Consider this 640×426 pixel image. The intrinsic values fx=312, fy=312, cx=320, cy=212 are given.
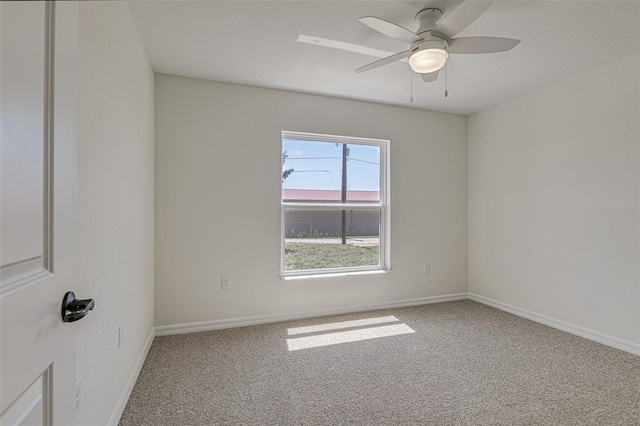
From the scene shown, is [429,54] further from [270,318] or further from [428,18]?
[270,318]

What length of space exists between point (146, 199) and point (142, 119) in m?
0.62

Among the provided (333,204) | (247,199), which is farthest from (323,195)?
(247,199)

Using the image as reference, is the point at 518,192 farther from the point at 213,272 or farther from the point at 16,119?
the point at 16,119

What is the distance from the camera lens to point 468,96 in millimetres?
3453

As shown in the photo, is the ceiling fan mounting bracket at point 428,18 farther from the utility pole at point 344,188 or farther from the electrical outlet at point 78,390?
the electrical outlet at point 78,390

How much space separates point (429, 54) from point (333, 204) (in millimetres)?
1936

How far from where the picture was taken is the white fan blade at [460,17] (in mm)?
1609

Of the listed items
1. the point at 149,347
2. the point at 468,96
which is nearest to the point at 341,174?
the point at 468,96

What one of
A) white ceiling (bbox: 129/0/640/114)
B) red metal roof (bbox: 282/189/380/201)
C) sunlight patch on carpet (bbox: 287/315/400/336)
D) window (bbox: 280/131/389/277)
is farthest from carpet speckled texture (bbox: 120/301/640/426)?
white ceiling (bbox: 129/0/640/114)

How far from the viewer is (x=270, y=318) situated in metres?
3.21

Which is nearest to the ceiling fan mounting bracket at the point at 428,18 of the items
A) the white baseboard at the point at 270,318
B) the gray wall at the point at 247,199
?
the gray wall at the point at 247,199

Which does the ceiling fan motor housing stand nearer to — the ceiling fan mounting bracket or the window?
the ceiling fan mounting bracket

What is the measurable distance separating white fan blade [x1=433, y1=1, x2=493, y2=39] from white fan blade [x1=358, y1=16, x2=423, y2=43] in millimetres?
145

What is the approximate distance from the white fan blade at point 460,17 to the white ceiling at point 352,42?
164mm
